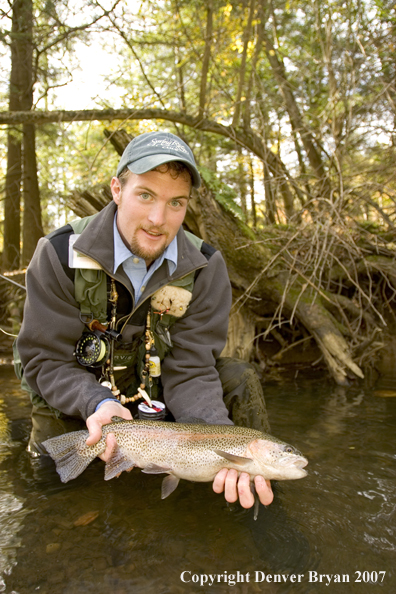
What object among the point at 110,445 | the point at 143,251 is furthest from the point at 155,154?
the point at 110,445

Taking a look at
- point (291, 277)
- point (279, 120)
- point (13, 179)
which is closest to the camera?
point (291, 277)

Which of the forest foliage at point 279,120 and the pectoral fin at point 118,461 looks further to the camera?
the forest foliage at point 279,120

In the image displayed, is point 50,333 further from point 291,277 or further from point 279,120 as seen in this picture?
point 279,120

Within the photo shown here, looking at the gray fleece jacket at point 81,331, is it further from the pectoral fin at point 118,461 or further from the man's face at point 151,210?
the pectoral fin at point 118,461

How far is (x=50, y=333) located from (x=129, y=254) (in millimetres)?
737

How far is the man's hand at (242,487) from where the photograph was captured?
2.39 metres

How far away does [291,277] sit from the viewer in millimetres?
5973

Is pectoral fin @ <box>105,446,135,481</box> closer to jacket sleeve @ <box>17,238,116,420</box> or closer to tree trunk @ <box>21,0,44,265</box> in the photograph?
jacket sleeve @ <box>17,238,116,420</box>

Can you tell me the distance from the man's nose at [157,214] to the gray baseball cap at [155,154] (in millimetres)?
237

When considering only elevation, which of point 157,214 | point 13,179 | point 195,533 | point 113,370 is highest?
point 13,179

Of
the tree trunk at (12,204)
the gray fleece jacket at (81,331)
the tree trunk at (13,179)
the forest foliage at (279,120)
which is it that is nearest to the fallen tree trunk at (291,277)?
the forest foliage at (279,120)

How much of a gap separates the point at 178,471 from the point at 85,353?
1.08 metres

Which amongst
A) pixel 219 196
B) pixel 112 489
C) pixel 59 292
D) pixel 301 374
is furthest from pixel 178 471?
pixel 301 374

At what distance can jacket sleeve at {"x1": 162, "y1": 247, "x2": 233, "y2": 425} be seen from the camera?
3.25 m
